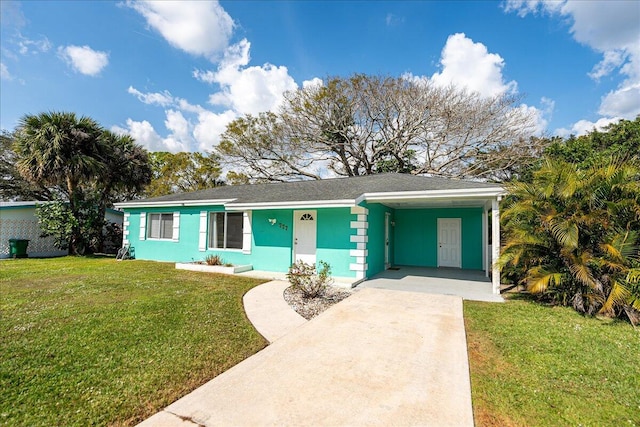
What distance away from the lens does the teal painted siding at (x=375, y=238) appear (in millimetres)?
10203

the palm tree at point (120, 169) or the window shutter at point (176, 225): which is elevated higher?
the palm tree at point (120, 169)

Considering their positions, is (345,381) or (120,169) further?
(120,169)

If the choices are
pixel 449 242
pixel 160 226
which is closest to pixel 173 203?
pixel 160 226

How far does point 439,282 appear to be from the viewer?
9.45 meters

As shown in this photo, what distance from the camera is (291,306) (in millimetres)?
6609

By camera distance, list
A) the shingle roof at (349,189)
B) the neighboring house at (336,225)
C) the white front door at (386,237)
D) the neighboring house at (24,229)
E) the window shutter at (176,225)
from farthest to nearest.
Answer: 1. the neighboring house at (24,229)
2. the window shutter at (176,225)
3. the white front door at (386,237)
4. the neighboring house at (336,225)
5. the shingle roof at (349,189)

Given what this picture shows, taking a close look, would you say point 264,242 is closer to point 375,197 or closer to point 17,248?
point 375,197

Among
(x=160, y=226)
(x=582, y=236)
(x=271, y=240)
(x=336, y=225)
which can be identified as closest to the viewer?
(x=582, y=236)

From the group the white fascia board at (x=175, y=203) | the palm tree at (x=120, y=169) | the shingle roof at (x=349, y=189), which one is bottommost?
the white fascia board at (x=175, y=203)

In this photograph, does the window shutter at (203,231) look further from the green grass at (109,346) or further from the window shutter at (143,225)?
the green grass at (109,346)

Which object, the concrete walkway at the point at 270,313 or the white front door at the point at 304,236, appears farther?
the white front door at the point at 304,236

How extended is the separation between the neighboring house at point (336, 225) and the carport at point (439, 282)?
0.46 meters

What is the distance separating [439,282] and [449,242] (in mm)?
3913

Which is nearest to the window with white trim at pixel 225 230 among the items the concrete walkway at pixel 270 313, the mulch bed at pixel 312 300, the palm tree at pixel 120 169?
the concrete walkway at pixel 270 313
